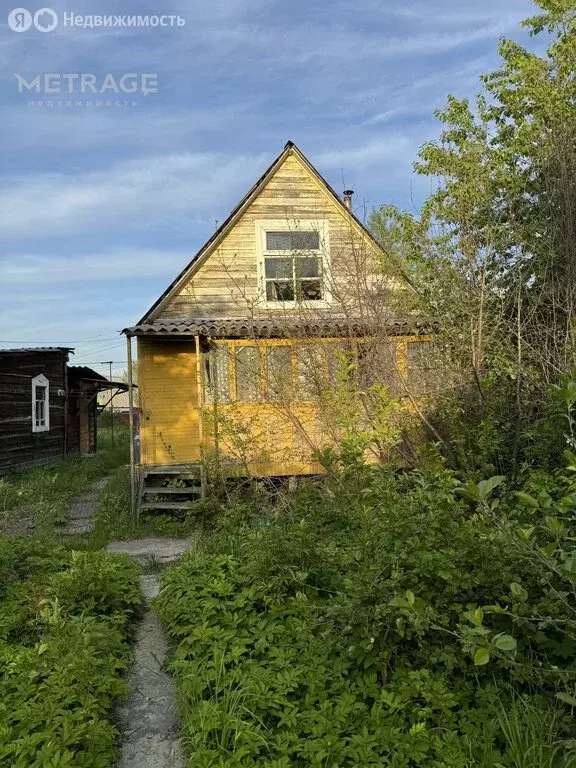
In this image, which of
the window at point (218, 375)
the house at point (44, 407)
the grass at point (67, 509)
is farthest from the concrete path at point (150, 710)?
the house at point (44, 407)

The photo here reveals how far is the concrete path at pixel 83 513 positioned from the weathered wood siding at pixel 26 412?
320 cm

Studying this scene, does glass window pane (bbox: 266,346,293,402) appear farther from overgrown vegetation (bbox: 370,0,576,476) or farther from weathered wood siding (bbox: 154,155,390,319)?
weathered wood siding (bbox: 154,155,390,319)

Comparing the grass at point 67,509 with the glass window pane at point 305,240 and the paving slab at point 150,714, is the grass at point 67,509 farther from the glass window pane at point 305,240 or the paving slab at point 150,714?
the glass window pane at point 305,240

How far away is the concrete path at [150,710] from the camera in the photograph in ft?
11.0

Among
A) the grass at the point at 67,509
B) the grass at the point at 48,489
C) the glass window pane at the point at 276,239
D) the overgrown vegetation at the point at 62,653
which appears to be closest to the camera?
the overgrown vegetation at the point at 62,653

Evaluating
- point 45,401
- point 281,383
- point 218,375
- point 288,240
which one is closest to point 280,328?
point 281,383

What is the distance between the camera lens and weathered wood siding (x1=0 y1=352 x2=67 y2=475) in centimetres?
1598

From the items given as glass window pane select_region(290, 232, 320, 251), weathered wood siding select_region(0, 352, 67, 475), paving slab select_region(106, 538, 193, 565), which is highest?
glass window pane select_region(290, 232, 320, 251)

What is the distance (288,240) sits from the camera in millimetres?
12203

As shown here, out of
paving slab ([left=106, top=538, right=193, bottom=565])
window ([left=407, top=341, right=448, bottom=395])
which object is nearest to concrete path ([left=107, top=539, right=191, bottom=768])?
paving slab ([left=106, top=538, right=193, bottom=565])

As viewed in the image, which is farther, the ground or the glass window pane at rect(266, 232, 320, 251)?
the glass window pane at rect(266, 232, 320, 251)

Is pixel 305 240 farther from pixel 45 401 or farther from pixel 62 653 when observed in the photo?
pixel 45 401

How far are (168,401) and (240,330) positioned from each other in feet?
8.68

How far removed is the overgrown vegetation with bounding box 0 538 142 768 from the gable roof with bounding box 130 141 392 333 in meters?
6.51
